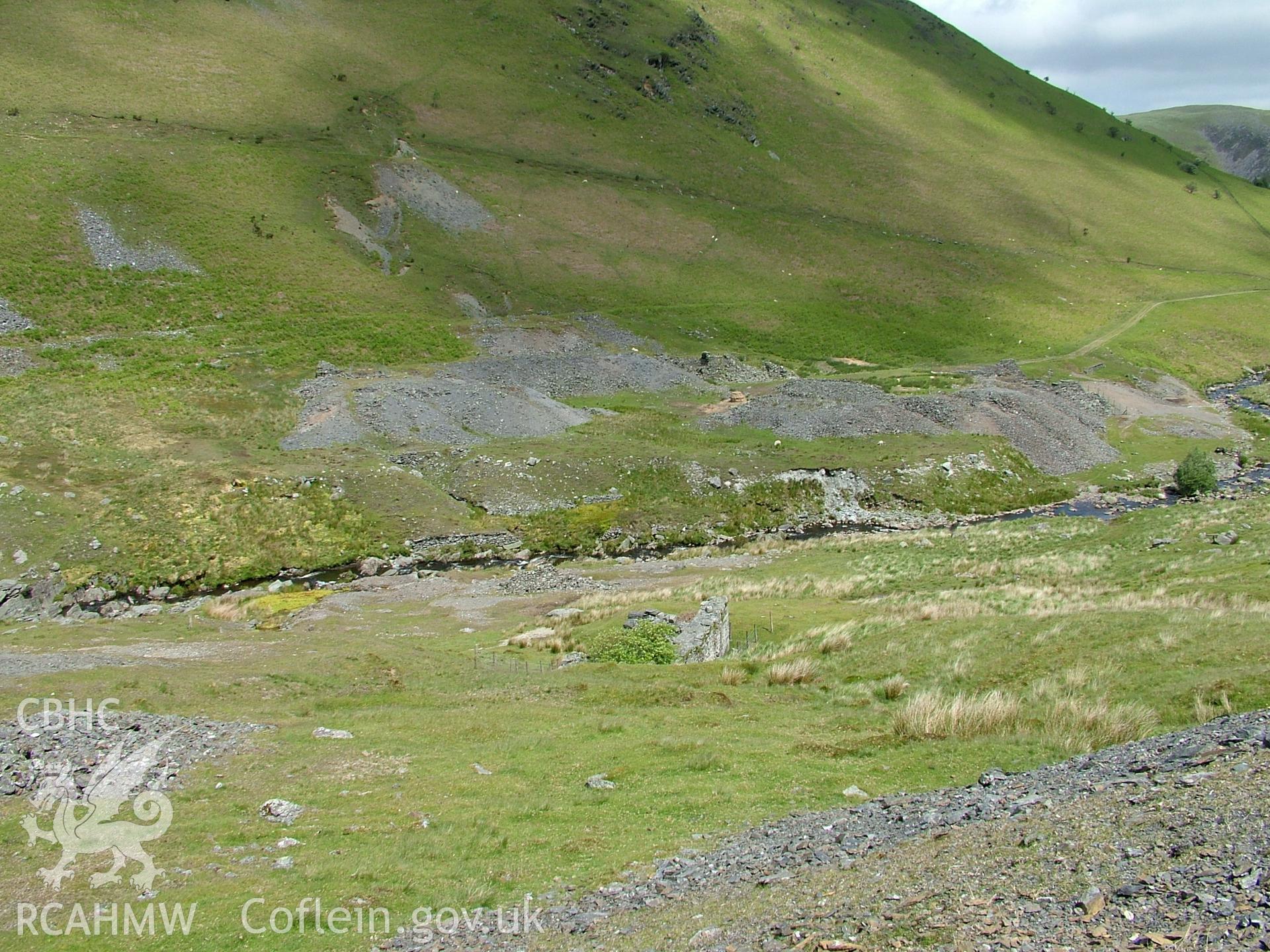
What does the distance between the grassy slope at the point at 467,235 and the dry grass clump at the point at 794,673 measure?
106 ft

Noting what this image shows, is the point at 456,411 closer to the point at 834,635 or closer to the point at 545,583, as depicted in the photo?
the point at 545,583

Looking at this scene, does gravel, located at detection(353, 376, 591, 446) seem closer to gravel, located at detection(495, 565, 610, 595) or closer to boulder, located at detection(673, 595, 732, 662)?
gravel, located at detection(495, 565, 610, 595)

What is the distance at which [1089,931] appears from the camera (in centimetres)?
907

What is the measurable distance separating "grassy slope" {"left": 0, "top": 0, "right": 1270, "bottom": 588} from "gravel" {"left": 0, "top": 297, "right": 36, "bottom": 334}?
1229 millimetres

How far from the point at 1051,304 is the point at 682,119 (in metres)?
64.1

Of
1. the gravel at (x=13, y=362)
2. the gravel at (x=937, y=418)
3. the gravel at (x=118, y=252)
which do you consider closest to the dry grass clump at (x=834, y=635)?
the gravel at (x=937, y=418)

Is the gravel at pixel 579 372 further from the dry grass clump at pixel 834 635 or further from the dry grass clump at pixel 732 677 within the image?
the dry grass clump at pixel 732 677

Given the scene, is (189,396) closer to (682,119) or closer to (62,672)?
(62,672)

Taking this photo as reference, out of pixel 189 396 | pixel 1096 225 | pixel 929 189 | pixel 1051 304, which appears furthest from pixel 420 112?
pixel 1096 225

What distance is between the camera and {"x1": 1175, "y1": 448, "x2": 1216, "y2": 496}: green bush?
205 ft

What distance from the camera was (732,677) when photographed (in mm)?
27188

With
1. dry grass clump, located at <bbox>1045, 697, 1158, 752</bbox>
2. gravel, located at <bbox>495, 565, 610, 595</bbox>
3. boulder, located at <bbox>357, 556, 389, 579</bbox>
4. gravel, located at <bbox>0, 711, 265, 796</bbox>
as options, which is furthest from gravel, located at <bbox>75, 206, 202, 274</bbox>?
dry grass clump, located at <bbox>1045, 697, 1158, 752</bbox>

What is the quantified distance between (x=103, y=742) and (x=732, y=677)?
17.1 m

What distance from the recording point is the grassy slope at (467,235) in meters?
57.4
